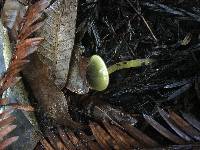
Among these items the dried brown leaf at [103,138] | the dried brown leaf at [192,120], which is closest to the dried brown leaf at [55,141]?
the dried brown leaf at [103,138]

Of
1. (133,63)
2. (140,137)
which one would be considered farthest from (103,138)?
(133,63)

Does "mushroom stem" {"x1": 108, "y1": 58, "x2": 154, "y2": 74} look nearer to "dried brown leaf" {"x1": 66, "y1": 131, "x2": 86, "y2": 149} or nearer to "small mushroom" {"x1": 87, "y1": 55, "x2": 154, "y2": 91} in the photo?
"small mushroom" {"x1": 87, "y1": 55, "x2": 154, "y2": 91}

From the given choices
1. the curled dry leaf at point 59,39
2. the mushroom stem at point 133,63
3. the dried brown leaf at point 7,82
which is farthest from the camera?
the mushroom stem at point 133,63

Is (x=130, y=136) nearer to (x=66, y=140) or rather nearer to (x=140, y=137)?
(x=140, y=137)

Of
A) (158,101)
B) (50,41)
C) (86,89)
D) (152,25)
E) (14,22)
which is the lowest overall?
(158,101)

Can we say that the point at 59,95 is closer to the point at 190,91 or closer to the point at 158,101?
the point at 158,101

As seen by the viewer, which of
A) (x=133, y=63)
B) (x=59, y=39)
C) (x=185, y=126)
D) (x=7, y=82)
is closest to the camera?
(x=7, y=82)

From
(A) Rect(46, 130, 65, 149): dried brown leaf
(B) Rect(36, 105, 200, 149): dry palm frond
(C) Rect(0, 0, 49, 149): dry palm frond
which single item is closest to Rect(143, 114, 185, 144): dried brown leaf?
(B) Rect(36, 105, 200, 149): dry palm frond

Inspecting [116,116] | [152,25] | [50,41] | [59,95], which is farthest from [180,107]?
[50,41]

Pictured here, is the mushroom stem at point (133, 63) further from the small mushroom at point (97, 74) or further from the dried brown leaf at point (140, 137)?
the dried brown leaf at point (140, 137)
